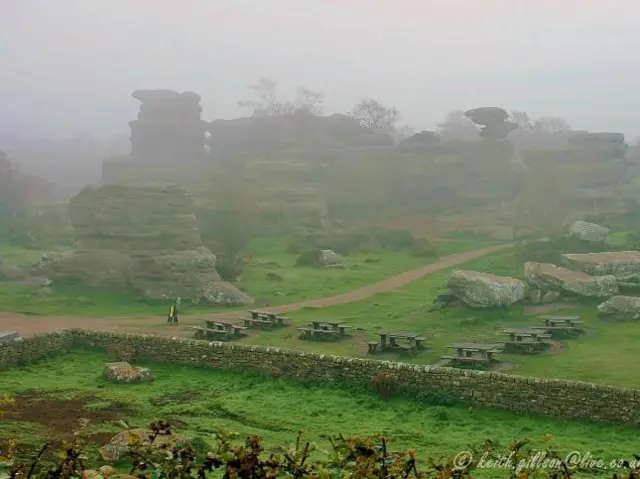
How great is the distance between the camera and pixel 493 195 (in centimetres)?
7112

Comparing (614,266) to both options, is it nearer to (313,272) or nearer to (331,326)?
(331,326)

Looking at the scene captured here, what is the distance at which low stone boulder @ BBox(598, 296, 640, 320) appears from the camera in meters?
27.3

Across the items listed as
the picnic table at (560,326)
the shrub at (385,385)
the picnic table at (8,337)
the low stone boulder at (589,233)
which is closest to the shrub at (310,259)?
the low stone boulder at (589,233)

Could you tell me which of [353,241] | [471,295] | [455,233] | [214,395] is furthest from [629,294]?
[455,233]

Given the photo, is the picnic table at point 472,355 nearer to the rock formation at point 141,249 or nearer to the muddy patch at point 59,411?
the muddy patch at point 59,411

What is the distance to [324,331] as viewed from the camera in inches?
1039

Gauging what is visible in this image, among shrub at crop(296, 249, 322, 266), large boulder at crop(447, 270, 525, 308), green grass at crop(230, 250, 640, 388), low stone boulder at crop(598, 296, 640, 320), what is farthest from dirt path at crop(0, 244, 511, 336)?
low stone boulder at crop(598, 296, 640, 320)

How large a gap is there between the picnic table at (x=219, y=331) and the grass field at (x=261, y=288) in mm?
6894

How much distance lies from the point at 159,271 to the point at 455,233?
32355 mm

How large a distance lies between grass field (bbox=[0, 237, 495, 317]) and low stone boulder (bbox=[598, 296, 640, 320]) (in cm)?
1401

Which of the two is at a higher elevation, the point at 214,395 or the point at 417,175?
the point at 417,175

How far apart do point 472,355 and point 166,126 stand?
6658cm

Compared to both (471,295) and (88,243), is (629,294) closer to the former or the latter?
(471,295)

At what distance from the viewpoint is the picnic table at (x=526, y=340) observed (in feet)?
76.7
